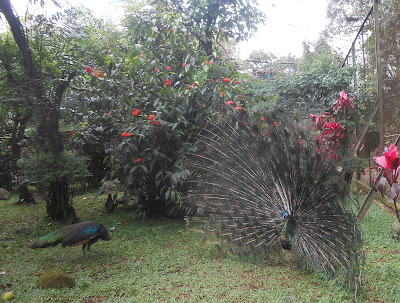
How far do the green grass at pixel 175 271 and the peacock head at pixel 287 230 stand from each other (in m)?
0.30

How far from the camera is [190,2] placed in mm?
6320

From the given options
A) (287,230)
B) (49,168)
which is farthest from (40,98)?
(287,230)

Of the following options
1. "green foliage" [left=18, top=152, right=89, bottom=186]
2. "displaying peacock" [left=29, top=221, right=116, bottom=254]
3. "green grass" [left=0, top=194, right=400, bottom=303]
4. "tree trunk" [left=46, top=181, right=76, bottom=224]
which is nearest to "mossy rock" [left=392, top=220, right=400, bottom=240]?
"green grass" [left=0, top=194, right=400, bottom=303]

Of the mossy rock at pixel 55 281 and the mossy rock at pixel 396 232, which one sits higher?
the mossy rock at pixel 396 232

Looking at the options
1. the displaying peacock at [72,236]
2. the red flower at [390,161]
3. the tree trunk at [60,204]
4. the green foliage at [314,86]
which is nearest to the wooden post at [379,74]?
the green foliage at [314,86]

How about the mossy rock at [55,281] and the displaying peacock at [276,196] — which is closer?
the displaying peacock at [276,196]

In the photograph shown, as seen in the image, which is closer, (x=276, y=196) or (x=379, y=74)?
(x=276, y=196)

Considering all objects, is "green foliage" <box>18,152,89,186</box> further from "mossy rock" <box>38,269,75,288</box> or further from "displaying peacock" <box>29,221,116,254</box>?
"mossy rock" <box>38,269,75,288</box>

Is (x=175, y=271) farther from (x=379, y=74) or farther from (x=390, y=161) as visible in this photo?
(x=379, y=74)

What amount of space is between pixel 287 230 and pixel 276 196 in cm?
39

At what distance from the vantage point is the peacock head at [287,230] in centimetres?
351

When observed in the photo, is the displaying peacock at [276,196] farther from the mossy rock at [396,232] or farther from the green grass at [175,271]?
the mossy rock at [396,232]

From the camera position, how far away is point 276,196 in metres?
3.72

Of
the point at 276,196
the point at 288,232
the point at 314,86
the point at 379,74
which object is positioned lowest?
the point at 288,232
